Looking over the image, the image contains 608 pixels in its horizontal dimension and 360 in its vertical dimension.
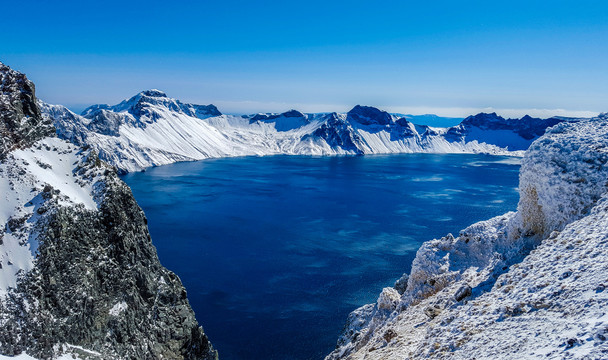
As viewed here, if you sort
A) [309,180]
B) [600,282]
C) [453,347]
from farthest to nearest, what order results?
[309,180], [453,347], [600,282]

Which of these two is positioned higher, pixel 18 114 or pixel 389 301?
pixel 18 114

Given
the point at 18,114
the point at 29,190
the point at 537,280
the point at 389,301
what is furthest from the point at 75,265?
the point at 537,280

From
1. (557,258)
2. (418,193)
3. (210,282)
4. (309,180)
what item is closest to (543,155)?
(557,258)

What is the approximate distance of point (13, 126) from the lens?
111ft

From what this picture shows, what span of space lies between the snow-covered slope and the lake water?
27.5 m

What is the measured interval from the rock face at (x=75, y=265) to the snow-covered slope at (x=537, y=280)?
1752cm

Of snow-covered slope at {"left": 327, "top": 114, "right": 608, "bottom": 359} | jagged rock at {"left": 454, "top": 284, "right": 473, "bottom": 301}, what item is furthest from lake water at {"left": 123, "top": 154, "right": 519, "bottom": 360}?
jagged rock at {"left": 454, "top": 284, "right": 473, "bottom": 301}

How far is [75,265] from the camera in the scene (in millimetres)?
30422

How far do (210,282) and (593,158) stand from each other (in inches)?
2457

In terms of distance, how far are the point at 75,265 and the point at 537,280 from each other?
30665 mm

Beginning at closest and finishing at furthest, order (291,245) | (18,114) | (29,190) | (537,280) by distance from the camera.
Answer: (537,280) → (29,190) → (18,114) → (291,245)

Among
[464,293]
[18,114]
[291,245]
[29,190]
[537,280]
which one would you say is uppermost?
[18,114]

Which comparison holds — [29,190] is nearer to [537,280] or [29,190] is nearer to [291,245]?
[537,280]

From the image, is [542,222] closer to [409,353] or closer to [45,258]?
[409,353]
